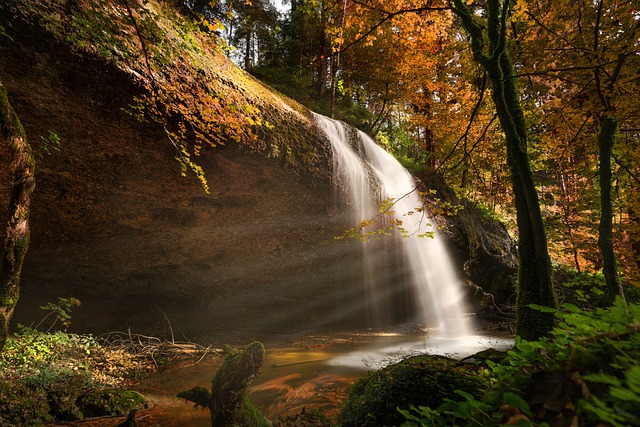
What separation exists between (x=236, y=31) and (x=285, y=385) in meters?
21.9

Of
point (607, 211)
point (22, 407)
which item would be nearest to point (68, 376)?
point (22, 407)

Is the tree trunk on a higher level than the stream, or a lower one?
higher

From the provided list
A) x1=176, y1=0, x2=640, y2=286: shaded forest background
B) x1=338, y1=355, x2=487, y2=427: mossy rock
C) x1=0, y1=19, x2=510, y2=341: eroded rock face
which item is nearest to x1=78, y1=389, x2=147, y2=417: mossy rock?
x1=338, y1=355, x2=487, y2=427: mossy rock

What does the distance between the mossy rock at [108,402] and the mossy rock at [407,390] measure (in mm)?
2934

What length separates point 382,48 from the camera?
11.9 m

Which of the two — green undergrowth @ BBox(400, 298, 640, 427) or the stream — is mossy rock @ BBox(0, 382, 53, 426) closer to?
the stream

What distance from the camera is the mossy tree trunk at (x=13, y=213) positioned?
10.4 ft

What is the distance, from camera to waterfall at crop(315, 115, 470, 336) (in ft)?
27.2

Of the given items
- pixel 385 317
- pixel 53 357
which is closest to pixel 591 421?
pixel 53 357

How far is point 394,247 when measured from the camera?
34.8 feet

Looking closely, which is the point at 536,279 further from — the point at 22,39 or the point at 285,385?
the point at 22,39

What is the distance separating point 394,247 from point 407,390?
8486 millimetres

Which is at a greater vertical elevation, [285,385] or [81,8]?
[81,8]

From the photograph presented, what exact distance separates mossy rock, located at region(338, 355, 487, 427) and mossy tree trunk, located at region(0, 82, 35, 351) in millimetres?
3930
